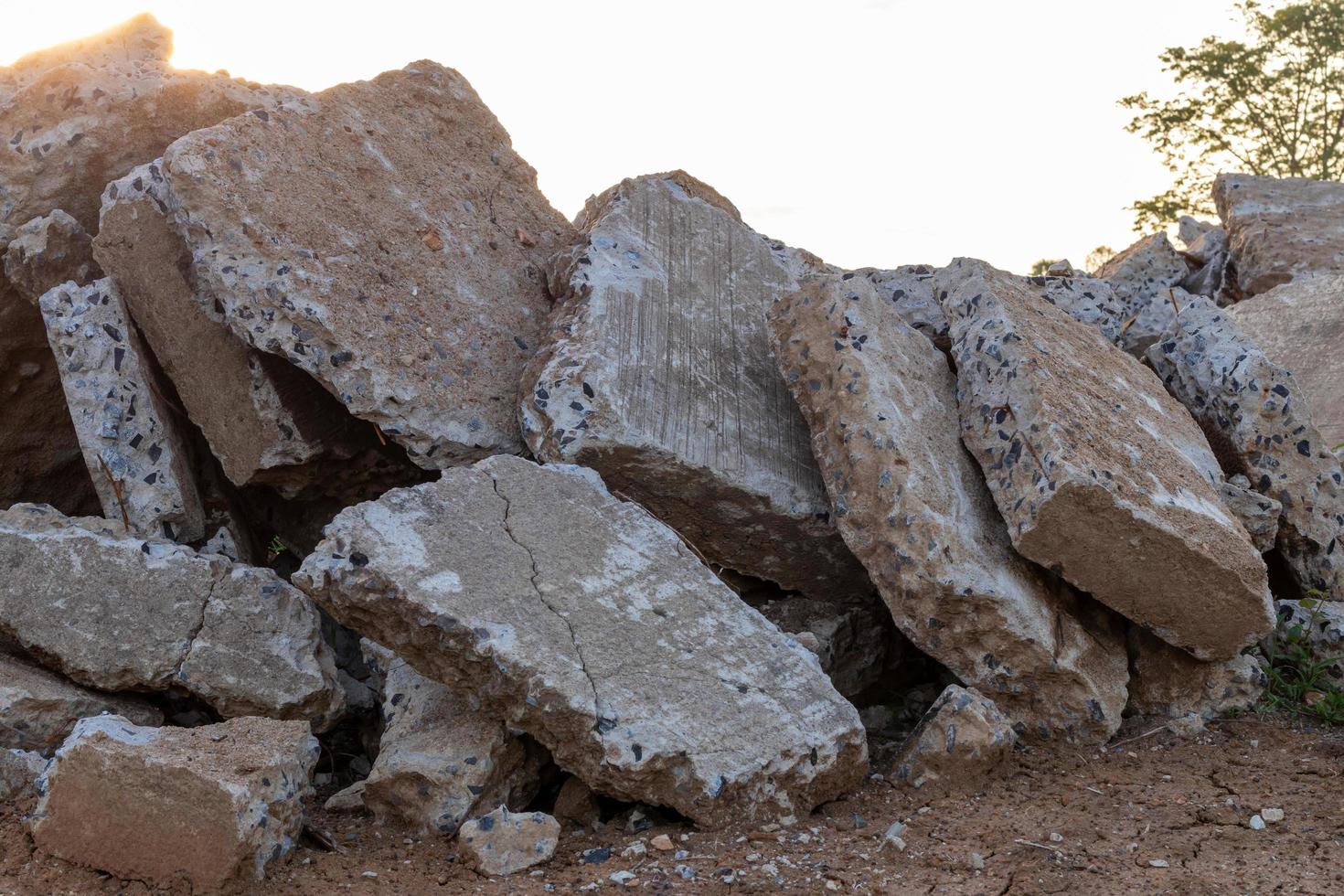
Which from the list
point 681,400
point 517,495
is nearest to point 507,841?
point 517,495

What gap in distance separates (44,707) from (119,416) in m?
1.01

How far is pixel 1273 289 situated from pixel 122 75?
5793mm

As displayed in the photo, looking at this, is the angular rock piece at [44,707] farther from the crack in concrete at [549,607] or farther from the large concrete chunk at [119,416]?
the crack in concrete at [549,607]

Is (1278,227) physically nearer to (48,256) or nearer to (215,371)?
(215,371)

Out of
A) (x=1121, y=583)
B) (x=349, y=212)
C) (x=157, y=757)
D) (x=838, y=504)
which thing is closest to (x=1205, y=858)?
(x=1121, y=583)

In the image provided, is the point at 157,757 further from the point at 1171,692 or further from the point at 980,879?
the point at 1171,692

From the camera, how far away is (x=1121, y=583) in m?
3.35

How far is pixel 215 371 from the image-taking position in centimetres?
380

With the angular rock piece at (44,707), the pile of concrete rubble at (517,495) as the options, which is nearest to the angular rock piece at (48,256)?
the pile of concrete rubble at (517,495)

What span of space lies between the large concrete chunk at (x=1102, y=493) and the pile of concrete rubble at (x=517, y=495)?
0.01 m

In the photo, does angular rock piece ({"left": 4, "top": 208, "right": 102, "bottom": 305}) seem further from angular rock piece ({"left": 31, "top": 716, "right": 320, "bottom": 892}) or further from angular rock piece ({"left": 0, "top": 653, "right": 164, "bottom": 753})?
angular rock piece ({"left": 31, "top": 716, "right": 320, "bottom": 892})

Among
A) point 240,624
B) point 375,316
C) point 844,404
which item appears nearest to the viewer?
point 240,624

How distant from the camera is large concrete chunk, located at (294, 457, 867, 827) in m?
2.78

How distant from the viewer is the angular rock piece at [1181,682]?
364 centimetres
